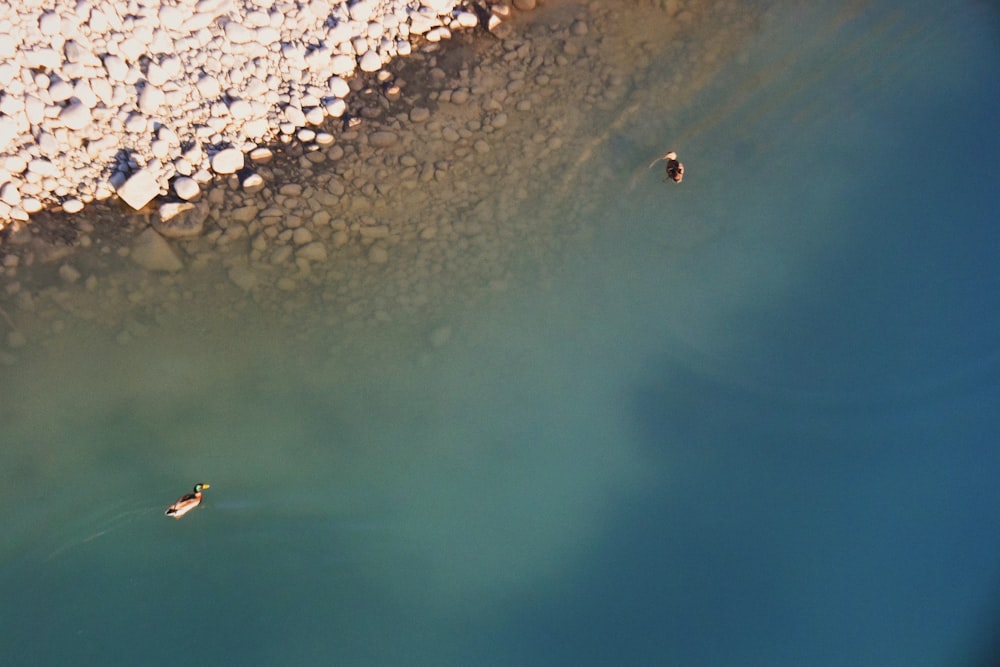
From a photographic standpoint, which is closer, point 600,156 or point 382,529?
point 382,529

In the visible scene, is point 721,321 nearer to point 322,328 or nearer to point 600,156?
point 600,156

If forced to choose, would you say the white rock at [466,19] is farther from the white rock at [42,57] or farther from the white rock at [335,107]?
the white rock at [42,57]

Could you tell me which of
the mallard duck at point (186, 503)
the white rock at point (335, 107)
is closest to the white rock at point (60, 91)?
the white rock at point (335, 107)

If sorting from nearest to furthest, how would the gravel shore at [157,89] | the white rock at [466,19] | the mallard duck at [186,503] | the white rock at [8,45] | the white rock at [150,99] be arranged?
1. the mallard duck at [186,503]
2. the white rock at [8,45]
3. the gravel shore at [157,89]
4. the white rock at [150,99]
5. the white rock at [466,19]

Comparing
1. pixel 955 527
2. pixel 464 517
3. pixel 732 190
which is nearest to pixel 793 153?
pixel 732 190

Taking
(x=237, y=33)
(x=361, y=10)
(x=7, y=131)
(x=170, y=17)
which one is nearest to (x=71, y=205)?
(x=7, y=131)

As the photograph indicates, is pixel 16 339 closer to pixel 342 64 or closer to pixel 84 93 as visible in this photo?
pixel 84 93
